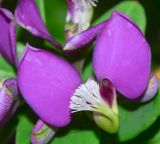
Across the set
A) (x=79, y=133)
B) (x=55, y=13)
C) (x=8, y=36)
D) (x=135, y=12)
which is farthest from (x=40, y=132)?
(x=55, y=13)

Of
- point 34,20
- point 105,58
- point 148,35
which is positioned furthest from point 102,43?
point 148,35

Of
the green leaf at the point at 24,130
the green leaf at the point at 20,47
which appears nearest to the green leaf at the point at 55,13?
the green leaf at the point at 20,47

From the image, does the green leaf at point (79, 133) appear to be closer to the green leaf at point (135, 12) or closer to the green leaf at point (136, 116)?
the green leaf at point (136, 116)

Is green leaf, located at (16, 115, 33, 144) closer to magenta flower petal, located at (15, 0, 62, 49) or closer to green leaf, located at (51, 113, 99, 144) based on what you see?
green leaf, located at (51, 113, 99, 144)

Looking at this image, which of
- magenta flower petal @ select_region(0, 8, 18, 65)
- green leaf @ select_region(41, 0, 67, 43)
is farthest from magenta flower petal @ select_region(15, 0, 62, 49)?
green leaf @ select_region(41, 0, 67, 43)

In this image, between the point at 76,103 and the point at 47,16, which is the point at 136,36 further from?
the point at 47,16

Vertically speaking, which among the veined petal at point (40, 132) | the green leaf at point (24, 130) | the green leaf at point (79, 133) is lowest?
the green leaf at point (79, 133)
